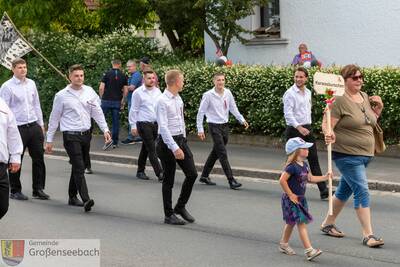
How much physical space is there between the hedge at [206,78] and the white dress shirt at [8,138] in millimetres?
8414

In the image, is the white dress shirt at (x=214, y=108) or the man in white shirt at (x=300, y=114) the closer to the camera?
the man in white shirt at (x=300, y=114)

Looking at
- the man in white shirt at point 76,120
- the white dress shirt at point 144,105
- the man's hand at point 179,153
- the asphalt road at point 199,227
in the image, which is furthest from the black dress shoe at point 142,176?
the man's hand at point 179,153

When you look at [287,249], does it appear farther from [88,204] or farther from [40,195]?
[40,195]

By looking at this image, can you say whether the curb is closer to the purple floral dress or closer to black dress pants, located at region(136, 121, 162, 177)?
black dress pants, located at region(136, 121, 162, 177)

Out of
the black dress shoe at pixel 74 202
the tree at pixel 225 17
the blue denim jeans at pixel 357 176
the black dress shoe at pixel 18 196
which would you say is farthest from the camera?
the tree at pixel 225 17

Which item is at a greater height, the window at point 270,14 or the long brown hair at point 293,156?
the window at point 270,14

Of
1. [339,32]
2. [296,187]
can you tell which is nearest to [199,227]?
[296,187]

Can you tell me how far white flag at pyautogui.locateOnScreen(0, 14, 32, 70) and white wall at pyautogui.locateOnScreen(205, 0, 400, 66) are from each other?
6.09 metres

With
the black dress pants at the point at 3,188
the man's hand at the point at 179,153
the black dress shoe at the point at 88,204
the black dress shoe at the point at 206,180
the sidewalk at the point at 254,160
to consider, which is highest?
the black dress pants at the point at 3,188

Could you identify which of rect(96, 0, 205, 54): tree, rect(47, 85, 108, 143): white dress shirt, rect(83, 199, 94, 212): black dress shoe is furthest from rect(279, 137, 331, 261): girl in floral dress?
rect(96, 0, 205, 54): tree

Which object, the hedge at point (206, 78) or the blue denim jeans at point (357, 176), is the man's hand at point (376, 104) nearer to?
the blue denim jeans at point (357, 176)

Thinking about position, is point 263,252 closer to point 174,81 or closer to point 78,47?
point 174,81

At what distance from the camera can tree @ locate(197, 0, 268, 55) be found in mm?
19141

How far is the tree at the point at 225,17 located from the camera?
1914 cm
